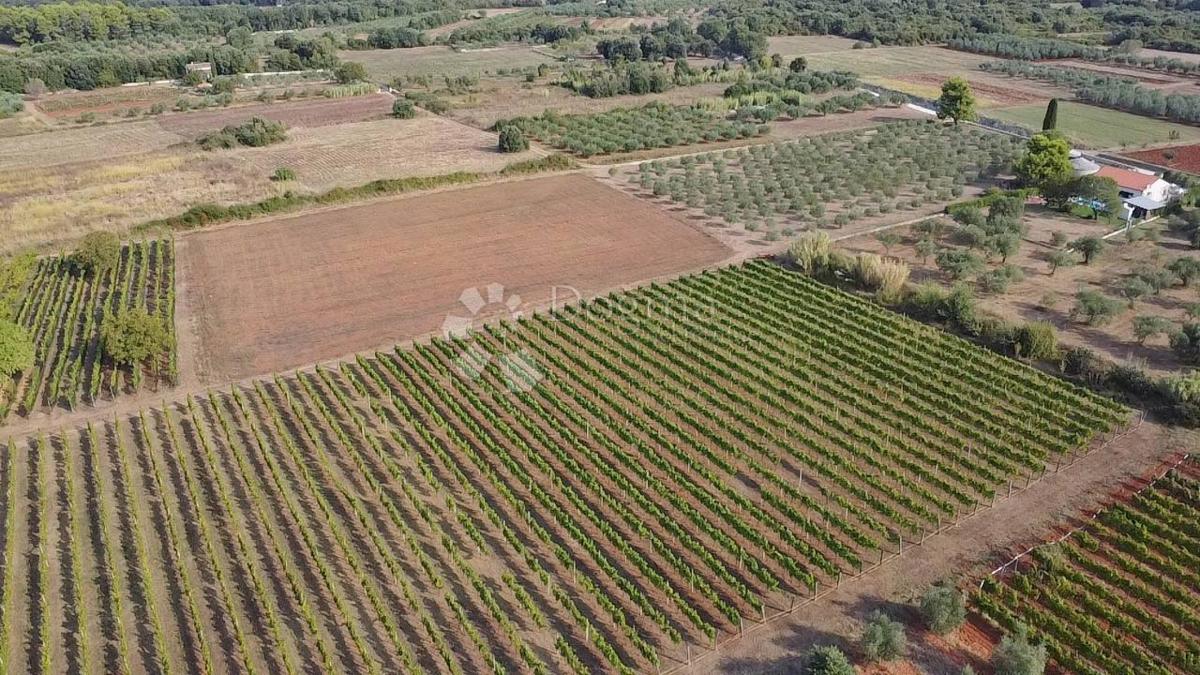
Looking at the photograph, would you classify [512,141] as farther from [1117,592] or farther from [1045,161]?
[1117,592]

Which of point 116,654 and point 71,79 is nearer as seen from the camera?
point 116,654

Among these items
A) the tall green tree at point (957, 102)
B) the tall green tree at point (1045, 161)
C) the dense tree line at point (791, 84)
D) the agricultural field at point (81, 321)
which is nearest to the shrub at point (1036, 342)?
the tall green tree at point (1045, 161)

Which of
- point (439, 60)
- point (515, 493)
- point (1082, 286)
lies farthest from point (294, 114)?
point (1082, 286)

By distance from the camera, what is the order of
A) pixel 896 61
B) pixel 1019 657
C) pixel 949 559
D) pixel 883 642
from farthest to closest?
pixel 896 61, pixel 949 559, pixel 883 642, pixel 1019 657

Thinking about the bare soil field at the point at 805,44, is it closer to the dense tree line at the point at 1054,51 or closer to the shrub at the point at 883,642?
the dense tree line at the point at 1054,51

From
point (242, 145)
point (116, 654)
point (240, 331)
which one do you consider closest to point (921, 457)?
point (116, 654)

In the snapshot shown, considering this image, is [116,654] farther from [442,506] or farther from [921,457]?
[921,457]

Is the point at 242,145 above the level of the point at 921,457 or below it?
above
